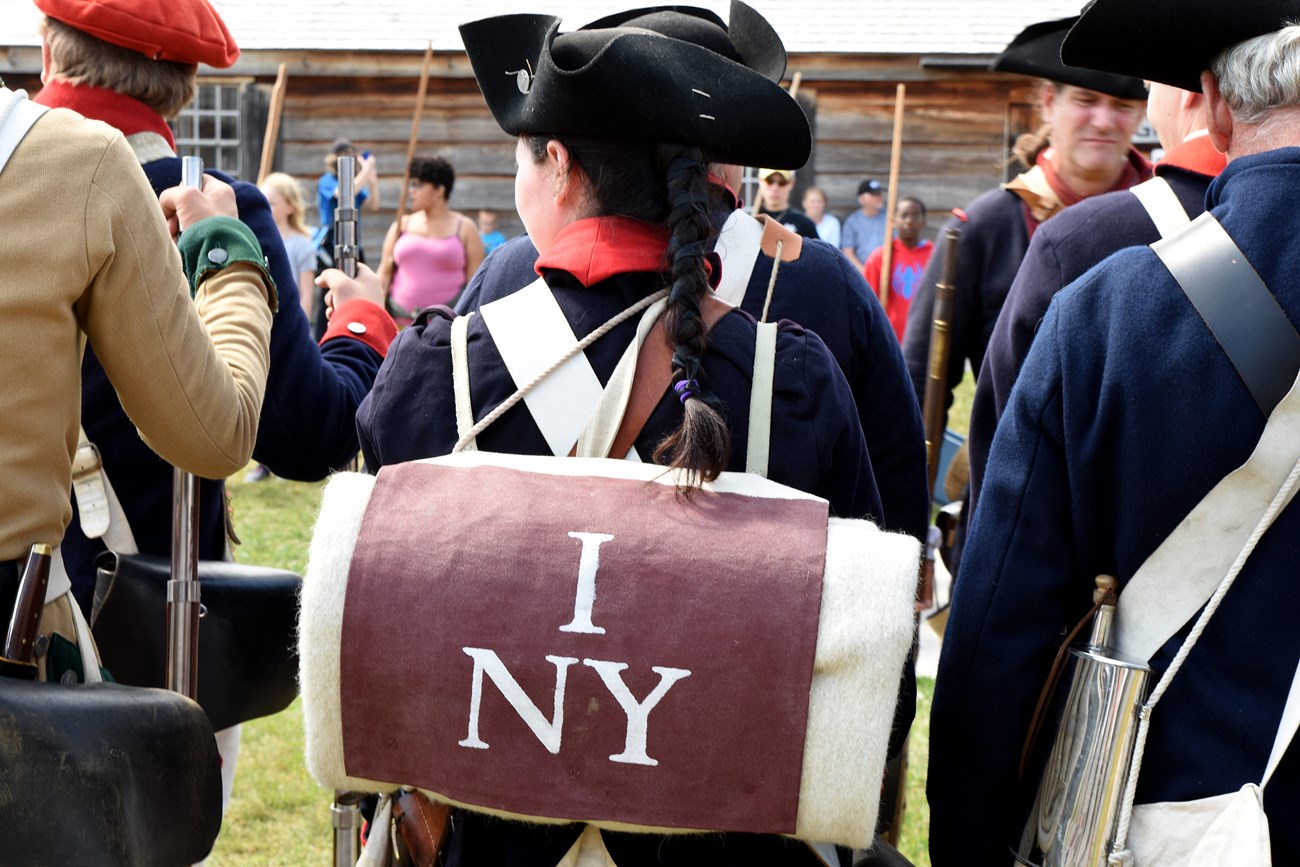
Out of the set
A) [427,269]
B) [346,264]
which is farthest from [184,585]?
[427,269]

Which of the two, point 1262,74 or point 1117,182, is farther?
point 1117,182

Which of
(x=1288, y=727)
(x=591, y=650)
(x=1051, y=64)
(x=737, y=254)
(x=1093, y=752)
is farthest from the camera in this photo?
(x=1051, y=64)

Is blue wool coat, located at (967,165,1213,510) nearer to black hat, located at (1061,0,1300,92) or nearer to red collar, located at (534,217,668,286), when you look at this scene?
black hat, located at (1061,0,1300,92)

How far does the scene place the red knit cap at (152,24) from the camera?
264 centimetres

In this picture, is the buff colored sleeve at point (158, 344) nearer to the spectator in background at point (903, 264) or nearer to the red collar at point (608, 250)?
the red collar at point (608, 250)

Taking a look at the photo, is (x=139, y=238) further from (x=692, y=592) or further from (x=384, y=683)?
(x=692, y=592)

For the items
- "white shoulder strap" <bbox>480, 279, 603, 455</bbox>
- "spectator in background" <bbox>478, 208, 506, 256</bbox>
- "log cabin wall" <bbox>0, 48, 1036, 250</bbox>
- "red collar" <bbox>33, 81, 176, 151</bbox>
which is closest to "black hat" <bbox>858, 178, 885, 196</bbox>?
"log cabin wall" <bbox>0, 48, 1036, 250</bbox>

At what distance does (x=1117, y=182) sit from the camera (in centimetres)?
434

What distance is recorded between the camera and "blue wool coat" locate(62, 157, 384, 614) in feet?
8.84

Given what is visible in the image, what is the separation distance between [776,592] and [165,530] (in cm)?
160

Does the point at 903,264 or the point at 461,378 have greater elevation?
the point at 461,378

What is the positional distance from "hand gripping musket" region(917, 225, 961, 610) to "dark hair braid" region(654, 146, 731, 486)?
2316 millimetres

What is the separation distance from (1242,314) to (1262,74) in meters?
0.36

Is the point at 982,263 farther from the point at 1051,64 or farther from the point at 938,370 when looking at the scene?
the point at 1051,64
